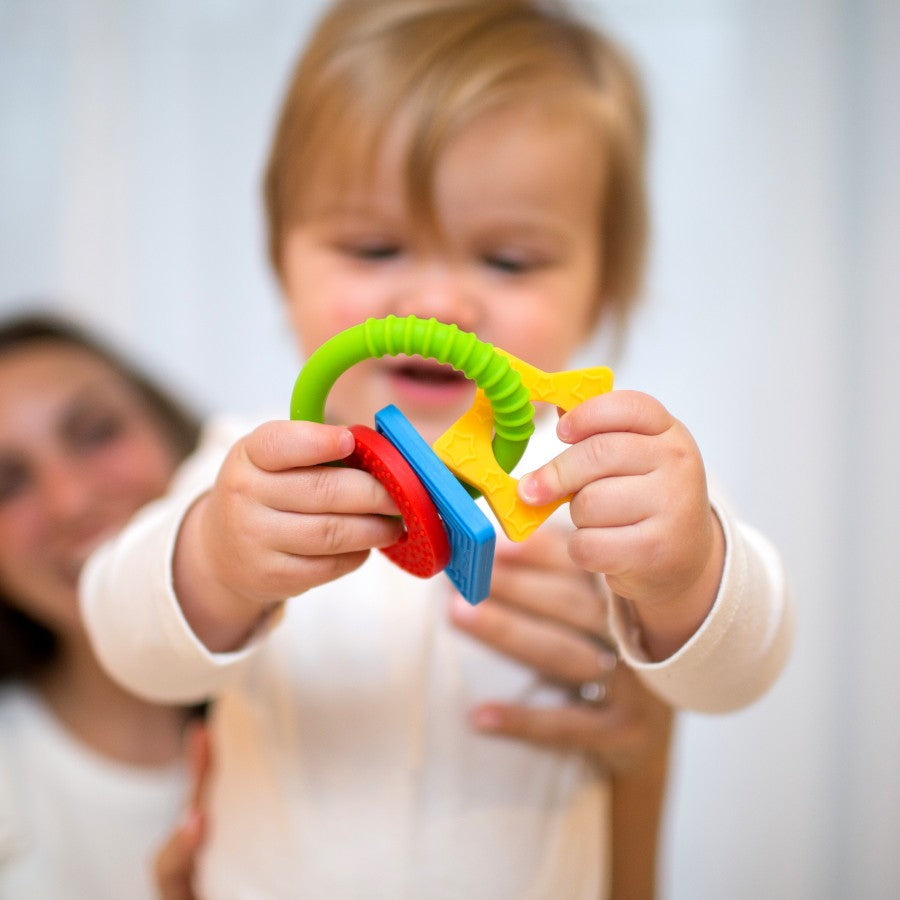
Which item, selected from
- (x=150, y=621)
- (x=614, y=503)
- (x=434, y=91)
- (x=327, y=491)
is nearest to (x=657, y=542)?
(x=614, y=503)

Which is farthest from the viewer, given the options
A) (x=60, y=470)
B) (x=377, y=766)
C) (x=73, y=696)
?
(x=73, y=696)

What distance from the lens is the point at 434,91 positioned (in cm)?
57

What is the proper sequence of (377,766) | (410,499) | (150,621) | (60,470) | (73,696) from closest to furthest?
1. (410,499)
2. (150,621)
3. (377,766)
4. (60,470)
5. (73,696)

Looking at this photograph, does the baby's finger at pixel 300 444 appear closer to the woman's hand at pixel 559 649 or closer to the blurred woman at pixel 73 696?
the woman's hand at pixel 559 649

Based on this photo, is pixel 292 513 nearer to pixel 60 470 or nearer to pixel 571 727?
pixel 571 727

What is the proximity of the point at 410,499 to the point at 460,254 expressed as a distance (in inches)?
11.5

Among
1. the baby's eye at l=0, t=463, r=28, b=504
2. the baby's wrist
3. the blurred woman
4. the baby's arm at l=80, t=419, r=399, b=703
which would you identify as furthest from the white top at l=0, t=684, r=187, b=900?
the baby's wrist

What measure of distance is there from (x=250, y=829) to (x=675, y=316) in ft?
2.49

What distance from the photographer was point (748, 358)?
1.01 m

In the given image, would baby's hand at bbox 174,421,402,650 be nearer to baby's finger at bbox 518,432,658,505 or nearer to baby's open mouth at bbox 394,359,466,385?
baby's finger at bbox 518,432,658,505

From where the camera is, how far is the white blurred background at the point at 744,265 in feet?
3.11

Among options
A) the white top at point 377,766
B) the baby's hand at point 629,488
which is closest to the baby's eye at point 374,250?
the white top at point 377,766

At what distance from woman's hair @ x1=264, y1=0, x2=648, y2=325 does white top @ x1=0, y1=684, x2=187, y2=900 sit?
1.81 feet

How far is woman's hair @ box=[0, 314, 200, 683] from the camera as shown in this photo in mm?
939
